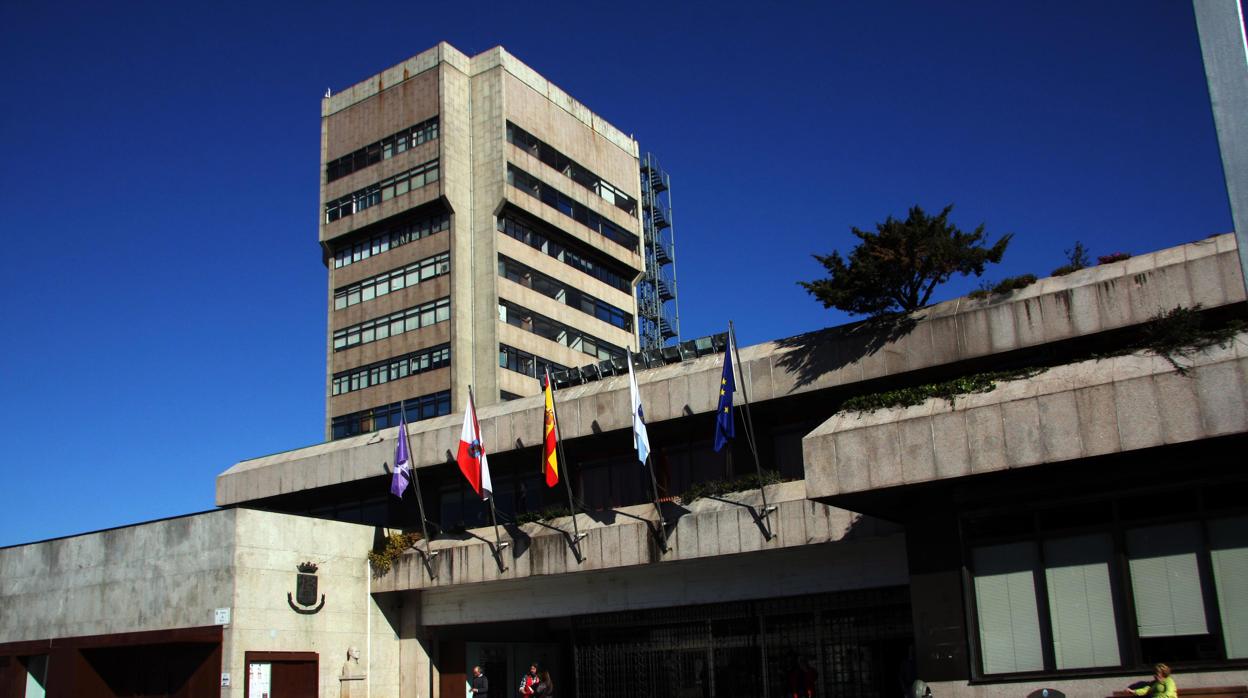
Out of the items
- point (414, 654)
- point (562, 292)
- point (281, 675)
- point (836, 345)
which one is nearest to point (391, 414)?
point (562, 292)

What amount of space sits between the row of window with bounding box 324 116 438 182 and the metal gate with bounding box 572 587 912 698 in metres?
42.6

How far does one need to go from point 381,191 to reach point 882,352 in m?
49.7

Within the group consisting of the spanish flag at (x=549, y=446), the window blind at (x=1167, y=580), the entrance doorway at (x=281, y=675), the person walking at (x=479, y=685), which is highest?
the spanish flag at (x=549, y=446)

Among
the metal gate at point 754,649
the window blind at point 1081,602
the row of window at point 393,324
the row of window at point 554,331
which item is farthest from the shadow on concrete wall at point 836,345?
the row of window at point 393,324

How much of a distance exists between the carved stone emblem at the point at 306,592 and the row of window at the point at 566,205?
3958cm

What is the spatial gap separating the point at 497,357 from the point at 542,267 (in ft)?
26.5

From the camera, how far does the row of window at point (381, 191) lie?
7119 cm

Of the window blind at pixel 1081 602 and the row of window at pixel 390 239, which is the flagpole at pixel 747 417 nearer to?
the window blind at pixel 1081 602

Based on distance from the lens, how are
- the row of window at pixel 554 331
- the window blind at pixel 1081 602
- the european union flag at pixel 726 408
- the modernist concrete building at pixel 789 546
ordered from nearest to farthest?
1. the modernist concrete building at pixel 789 546
2. the window blind at pixel 1081 602
3. the european union flag at pixel 726 408
4. the row of window at pixel 554 331

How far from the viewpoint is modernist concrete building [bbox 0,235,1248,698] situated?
2122 cm

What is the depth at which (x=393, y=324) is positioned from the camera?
233 feet

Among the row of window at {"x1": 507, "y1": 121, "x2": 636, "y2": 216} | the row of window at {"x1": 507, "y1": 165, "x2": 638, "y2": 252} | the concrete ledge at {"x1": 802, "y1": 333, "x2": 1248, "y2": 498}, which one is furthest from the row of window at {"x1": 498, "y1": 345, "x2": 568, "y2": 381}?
the concrete ledge at {"x1": 802, "y1": 333, "x2": 1248, "y2": 498}

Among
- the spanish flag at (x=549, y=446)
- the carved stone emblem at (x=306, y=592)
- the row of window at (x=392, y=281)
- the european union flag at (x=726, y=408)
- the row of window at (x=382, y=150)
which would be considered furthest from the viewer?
the row of window at (x=382, y=150)

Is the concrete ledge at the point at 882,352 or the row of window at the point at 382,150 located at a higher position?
the row of window at the point at 382,150
